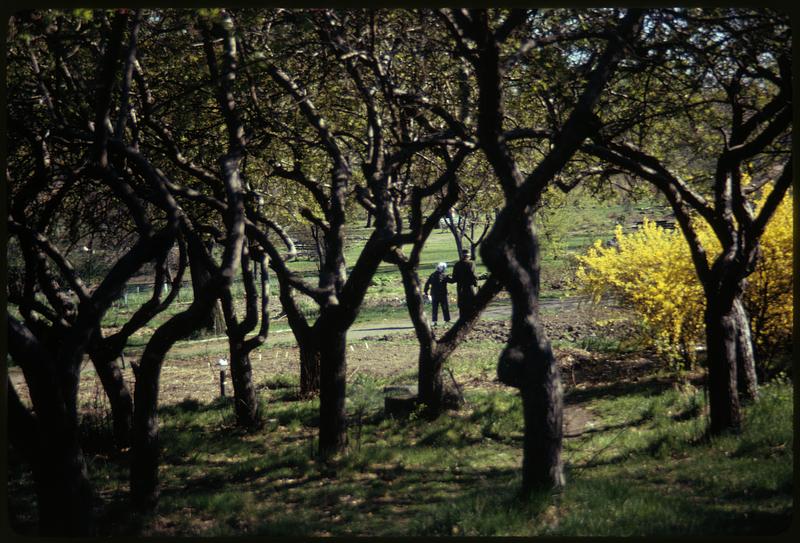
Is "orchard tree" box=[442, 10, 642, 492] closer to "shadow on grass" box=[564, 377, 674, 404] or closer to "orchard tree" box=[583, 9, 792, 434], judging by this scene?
"orchard tree" box=[583, 9, 792, 434]

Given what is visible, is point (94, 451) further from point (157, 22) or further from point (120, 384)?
point (157, 22)

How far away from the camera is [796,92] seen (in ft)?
20.1

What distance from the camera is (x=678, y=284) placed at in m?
11.8

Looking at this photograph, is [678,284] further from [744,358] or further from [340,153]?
[340,153]

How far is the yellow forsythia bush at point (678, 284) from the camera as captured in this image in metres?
10.6

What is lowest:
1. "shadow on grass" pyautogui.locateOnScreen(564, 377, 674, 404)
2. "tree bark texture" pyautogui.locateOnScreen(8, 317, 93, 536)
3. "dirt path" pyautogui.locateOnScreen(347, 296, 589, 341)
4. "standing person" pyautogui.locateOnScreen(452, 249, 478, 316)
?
"shadow on grass" pyautogui.locateOnScreen(564, 377, 674, 404)

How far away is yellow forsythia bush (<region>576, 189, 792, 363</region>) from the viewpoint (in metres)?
10.6

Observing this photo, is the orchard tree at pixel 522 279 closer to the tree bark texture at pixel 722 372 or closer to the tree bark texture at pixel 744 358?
the tree bark texture at pixel 722 372

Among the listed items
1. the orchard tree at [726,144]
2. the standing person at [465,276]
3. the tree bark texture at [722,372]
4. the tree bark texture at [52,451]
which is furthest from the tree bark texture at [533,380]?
the standing person at [465,276]

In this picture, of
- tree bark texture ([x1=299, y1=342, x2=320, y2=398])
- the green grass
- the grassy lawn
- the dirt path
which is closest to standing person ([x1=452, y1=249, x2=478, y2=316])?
the grassy lawn

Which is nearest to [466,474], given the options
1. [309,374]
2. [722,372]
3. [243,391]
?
[722,372]

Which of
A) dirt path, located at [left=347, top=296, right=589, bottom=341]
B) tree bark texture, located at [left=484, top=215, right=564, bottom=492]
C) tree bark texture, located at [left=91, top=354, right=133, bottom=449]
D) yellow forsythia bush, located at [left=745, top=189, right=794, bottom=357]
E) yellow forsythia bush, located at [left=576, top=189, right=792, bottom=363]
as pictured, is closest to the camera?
tree bark texture, located at [left=484, top=215, right=564, bottom=492]

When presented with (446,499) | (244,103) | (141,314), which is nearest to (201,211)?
(244,103)

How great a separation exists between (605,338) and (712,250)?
17.1ft
